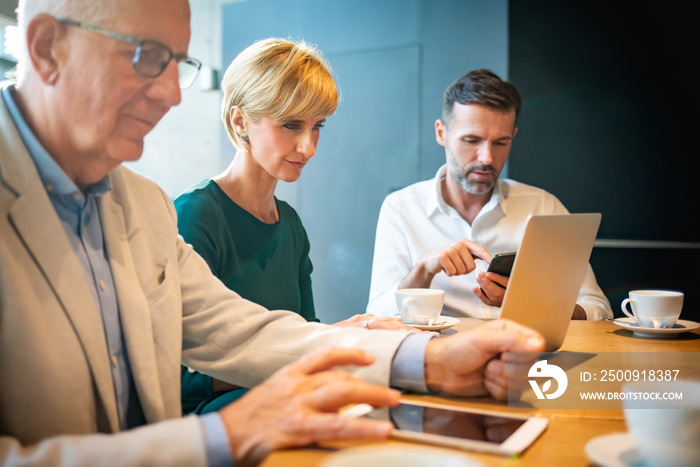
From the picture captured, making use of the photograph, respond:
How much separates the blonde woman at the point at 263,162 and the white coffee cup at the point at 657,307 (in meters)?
1.07

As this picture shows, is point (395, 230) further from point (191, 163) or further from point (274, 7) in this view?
point (191, 163)

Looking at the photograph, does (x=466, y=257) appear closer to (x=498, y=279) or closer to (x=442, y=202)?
(x=498, y=279)

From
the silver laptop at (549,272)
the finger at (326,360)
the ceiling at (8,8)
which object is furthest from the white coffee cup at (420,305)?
the ceiling at (8,8)

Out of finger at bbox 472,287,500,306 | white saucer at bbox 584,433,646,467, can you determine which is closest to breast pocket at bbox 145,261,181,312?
white saucer at bbox 584,433,646,467

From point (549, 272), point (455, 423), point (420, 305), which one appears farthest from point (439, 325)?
point (455, 423)

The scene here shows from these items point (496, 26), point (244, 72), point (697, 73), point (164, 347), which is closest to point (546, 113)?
point (496, 26)

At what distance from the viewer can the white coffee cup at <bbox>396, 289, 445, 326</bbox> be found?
1.40 m

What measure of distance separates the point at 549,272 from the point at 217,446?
73 cm

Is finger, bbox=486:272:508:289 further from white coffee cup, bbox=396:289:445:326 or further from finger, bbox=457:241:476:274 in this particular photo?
finger, bbox=457:241:476:274

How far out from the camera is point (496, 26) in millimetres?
3078

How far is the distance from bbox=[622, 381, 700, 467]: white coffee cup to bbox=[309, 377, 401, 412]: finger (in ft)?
0.99

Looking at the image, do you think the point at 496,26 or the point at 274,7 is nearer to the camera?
the point at 496,26

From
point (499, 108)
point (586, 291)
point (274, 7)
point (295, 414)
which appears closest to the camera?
point (295, 414)

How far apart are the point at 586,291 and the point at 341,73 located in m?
2.16
